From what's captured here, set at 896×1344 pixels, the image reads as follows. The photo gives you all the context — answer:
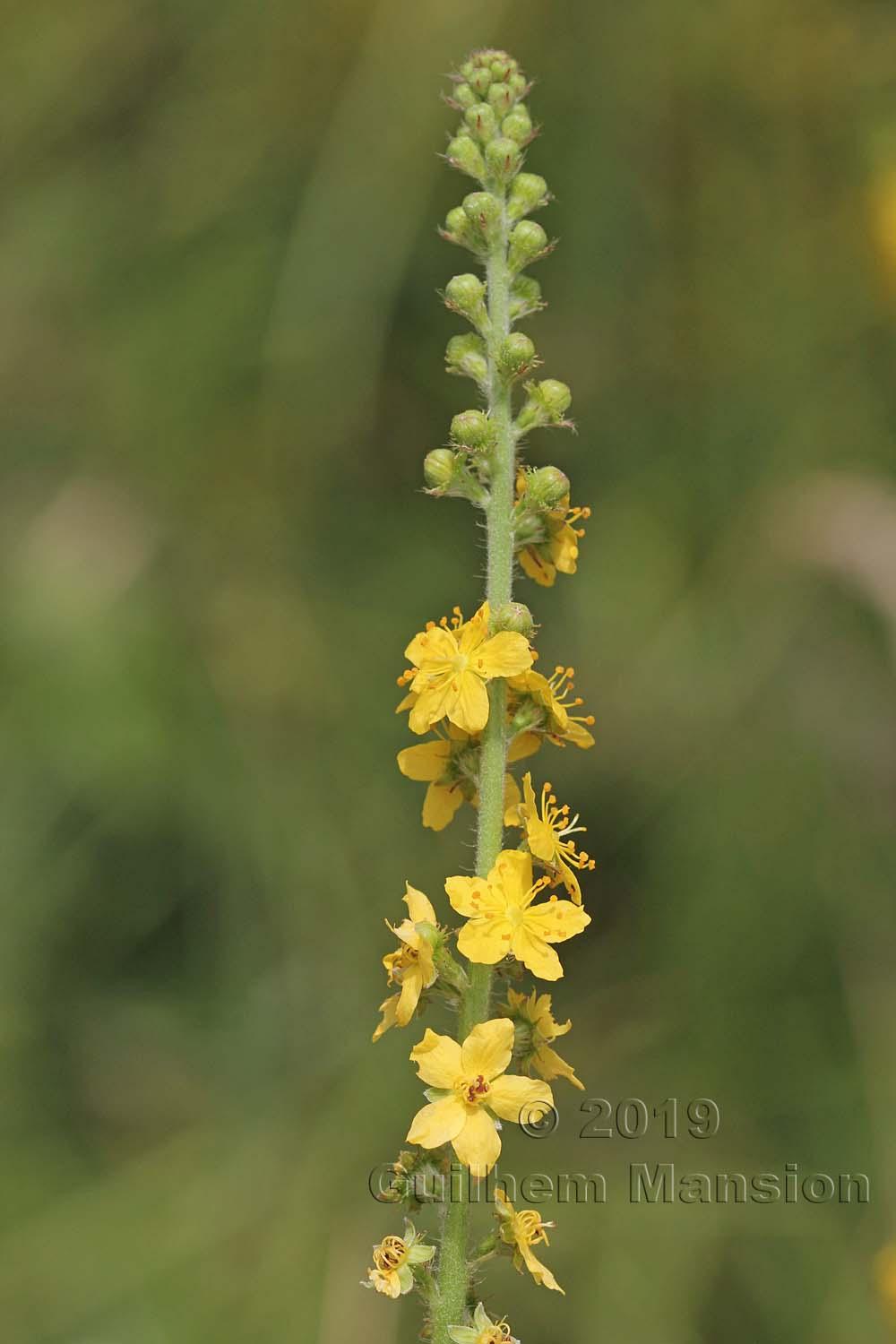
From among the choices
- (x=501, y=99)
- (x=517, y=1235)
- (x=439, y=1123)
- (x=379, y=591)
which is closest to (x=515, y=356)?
(x=501, y=99)

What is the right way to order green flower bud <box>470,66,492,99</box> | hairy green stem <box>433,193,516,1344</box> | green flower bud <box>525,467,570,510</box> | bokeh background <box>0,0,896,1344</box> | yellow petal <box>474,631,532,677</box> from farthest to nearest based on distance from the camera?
1. bokeh background <box>0,0,896,1344</box>
2. green flower bud <box>470,66,492,99</box>
3. green flower bud <box>525,467,570,510</box>
4. yellow petal <box>474,631,532,677</box>
5. hairy green stem <box>433,193,516,1344</box>

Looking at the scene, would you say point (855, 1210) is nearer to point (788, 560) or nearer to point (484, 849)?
point (788, 560)

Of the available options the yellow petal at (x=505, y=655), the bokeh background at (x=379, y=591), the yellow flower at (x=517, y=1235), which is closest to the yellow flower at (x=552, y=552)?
the yellow petal at (x=505, y=655)

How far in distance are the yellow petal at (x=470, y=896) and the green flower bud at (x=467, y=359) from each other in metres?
0.76

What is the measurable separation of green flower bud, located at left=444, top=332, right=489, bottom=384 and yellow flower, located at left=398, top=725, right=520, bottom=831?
539mm

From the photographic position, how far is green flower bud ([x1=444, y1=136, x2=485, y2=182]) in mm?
1904

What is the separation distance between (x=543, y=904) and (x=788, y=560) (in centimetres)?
294

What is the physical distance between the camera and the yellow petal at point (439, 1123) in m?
→ 1.56

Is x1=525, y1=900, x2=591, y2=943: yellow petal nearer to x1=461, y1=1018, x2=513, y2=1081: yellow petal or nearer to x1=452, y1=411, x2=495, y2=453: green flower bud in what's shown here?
x1=461, y1=1018, x2=513, y2=1081: yellow petal

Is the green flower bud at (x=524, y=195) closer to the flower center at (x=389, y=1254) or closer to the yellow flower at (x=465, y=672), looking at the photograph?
the yellow flower at (x=465, y=672)

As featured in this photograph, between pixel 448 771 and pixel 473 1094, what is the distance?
1.56 feet

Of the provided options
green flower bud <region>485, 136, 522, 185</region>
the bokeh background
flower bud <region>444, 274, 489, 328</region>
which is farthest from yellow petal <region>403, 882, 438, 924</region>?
the bokeh background

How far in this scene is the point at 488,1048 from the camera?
5.17 feet

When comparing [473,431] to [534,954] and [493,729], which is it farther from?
[534,954]
